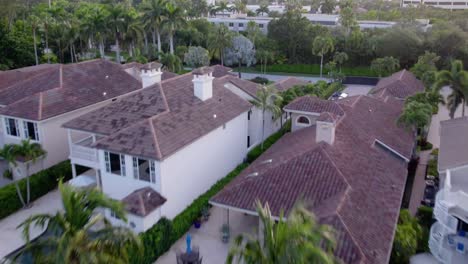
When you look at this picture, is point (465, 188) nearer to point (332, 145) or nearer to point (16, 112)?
point (332, 145)

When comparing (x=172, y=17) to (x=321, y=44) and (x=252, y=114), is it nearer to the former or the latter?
(x=321, y=44)

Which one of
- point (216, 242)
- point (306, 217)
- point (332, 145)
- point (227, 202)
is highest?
point (306, 217)

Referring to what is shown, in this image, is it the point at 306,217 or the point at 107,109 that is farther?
the point at 107,109

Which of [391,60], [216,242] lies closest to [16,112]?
[216,242]

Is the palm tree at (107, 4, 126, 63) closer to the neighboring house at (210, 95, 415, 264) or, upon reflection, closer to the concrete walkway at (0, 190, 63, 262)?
the concrete walkway at (0, 190, 63, 262)

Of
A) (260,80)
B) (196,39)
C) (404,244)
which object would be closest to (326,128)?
(404,244)

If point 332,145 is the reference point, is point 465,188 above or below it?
below

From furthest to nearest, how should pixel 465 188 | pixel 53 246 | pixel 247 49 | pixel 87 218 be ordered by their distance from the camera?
pixel 247 49 < pixel 465 188 < pixel 87 218 < pixel 53 246
